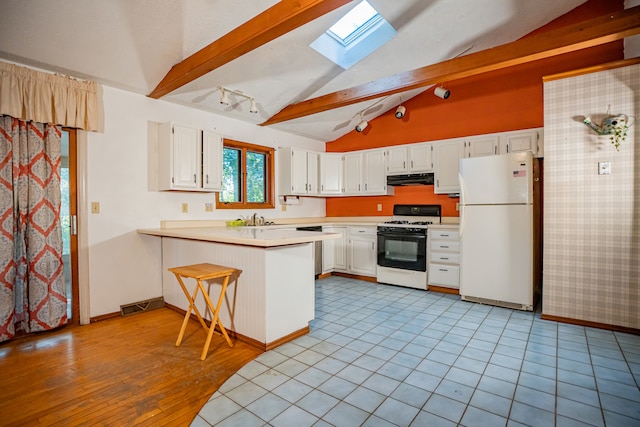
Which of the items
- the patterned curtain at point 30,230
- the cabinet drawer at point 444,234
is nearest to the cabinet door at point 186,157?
the patterned curtain at point 30,230

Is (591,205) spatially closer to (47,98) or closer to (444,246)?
(444,246)

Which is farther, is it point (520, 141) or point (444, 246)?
point (444, 246)

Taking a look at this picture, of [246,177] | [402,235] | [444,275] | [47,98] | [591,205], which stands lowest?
[444,275]

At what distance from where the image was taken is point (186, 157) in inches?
135

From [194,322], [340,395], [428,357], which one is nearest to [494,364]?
[428,357]

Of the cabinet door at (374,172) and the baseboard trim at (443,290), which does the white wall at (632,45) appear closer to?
the cabinet door at (374,172)

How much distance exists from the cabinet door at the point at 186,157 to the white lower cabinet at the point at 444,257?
3020 millimetres

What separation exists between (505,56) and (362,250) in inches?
118

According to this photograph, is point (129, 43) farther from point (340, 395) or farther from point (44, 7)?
point (340, 395)

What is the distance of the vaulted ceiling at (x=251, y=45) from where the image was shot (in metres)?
2.31

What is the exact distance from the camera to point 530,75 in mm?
3941

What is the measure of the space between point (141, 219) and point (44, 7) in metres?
1.93

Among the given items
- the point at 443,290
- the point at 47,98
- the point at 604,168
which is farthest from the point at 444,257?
the point at 47,98

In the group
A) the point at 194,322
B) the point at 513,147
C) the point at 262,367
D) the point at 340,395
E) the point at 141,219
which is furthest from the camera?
the point at 513,147
